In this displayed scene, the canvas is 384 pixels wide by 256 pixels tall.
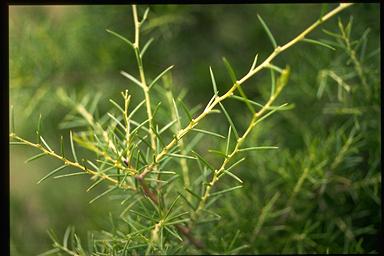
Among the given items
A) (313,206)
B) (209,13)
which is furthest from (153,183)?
(209,13)

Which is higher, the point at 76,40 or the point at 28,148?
the point at 76,40

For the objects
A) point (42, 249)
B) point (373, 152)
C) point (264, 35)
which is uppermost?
point (264, 35)

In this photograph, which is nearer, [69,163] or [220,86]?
[69,163]

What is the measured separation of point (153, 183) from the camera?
33cm

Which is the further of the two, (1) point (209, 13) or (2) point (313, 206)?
(1) point (209, 13)

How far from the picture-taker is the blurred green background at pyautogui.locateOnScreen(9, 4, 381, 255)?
46 cm

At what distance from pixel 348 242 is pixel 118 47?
0.33 metres

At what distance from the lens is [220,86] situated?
58 centimetres

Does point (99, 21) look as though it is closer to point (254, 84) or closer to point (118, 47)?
point (118, 47)

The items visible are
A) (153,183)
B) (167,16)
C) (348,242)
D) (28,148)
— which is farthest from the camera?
(28,148)

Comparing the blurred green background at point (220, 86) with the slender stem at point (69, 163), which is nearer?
the slender stem at point (69, 163)

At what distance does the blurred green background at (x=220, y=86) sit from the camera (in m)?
0.46

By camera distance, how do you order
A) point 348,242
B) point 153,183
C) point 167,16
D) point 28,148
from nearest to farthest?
1. point 153,183
2. point 348,242
3. point 167,16
4. point 28,148

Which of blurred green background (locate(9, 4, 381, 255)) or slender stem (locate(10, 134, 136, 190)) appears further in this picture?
blurred green background (locate(9, 4, 381, 255))
